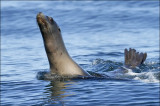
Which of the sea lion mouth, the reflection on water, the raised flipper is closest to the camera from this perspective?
the reflection on water

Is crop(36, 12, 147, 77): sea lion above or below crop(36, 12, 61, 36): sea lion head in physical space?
below

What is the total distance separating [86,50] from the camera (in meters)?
14.4

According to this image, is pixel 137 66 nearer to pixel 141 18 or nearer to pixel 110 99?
pixel 110 99

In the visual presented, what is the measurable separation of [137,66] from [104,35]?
5400 millimetres

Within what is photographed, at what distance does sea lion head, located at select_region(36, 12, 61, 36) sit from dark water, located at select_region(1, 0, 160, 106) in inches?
41.7

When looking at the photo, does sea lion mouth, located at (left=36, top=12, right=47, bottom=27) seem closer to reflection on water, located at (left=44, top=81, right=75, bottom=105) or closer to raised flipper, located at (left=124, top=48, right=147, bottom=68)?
reflection on water, located at (left=44, top=81, right=75, bottom=105)

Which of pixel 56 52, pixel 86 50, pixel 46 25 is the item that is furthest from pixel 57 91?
pixel 86 50

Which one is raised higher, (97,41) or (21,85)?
(97,41)

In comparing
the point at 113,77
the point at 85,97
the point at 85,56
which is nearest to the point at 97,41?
the point at 85,56

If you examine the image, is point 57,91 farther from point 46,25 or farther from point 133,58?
point 133,58

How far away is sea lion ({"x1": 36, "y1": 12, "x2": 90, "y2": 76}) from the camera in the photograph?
9.56m

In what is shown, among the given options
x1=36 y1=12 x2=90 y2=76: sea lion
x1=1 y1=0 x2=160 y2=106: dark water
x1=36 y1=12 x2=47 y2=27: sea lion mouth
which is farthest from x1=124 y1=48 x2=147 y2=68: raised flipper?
x1=36 y1=12 x2=47 y2=27: sea lion mouth

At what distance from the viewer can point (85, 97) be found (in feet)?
27.6

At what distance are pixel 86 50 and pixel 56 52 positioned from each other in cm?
459
